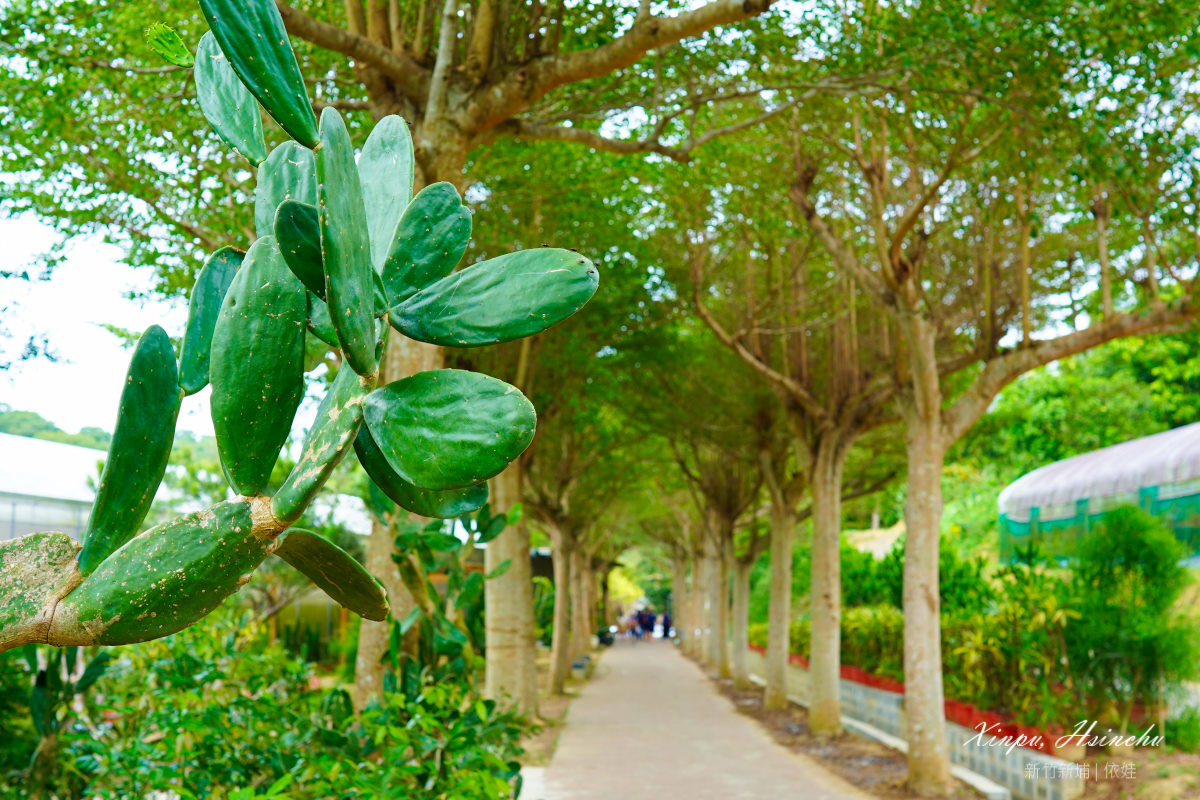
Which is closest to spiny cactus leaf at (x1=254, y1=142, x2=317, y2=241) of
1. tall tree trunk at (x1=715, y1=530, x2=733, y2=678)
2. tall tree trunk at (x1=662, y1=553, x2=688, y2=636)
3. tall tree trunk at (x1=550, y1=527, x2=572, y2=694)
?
tall tree trunk at (x1=550, y1=527, x2=572, y2=694)

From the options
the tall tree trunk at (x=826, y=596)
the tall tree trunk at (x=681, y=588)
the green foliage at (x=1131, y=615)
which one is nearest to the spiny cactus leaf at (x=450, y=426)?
the green foliage at (x=1131, y=615)

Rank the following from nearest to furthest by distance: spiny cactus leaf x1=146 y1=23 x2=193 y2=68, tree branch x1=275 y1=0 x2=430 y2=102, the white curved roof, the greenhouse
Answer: spiny cactus leaf x1=146 y1=23 x2=193 y2=68 → tree branch x1=275 y1=0 x2=430 y2=102 → the greenhouse → the white curved roof

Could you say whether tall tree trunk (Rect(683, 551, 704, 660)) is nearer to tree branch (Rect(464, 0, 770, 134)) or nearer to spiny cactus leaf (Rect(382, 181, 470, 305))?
tree branch (Rect(464, 0, 770, 134))

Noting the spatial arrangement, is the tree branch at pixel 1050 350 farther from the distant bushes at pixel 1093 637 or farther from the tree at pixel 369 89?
the tree at pixel 369 89

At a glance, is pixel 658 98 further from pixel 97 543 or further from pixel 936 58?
pixel 97 543

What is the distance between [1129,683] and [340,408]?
10.0m

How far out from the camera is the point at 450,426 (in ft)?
4.03

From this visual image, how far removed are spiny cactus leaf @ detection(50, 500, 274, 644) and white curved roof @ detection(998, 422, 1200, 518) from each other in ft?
37.6

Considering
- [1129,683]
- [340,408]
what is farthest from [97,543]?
[1129,683]

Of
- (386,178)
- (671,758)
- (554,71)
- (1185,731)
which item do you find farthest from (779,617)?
(386,178)

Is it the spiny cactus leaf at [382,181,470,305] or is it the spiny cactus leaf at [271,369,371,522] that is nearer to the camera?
the spiny cactus leaf at [271,369,371,522]

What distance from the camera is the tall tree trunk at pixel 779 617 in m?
15.8

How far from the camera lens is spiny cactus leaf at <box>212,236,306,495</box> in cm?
126

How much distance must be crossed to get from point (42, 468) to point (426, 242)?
3726 mm
